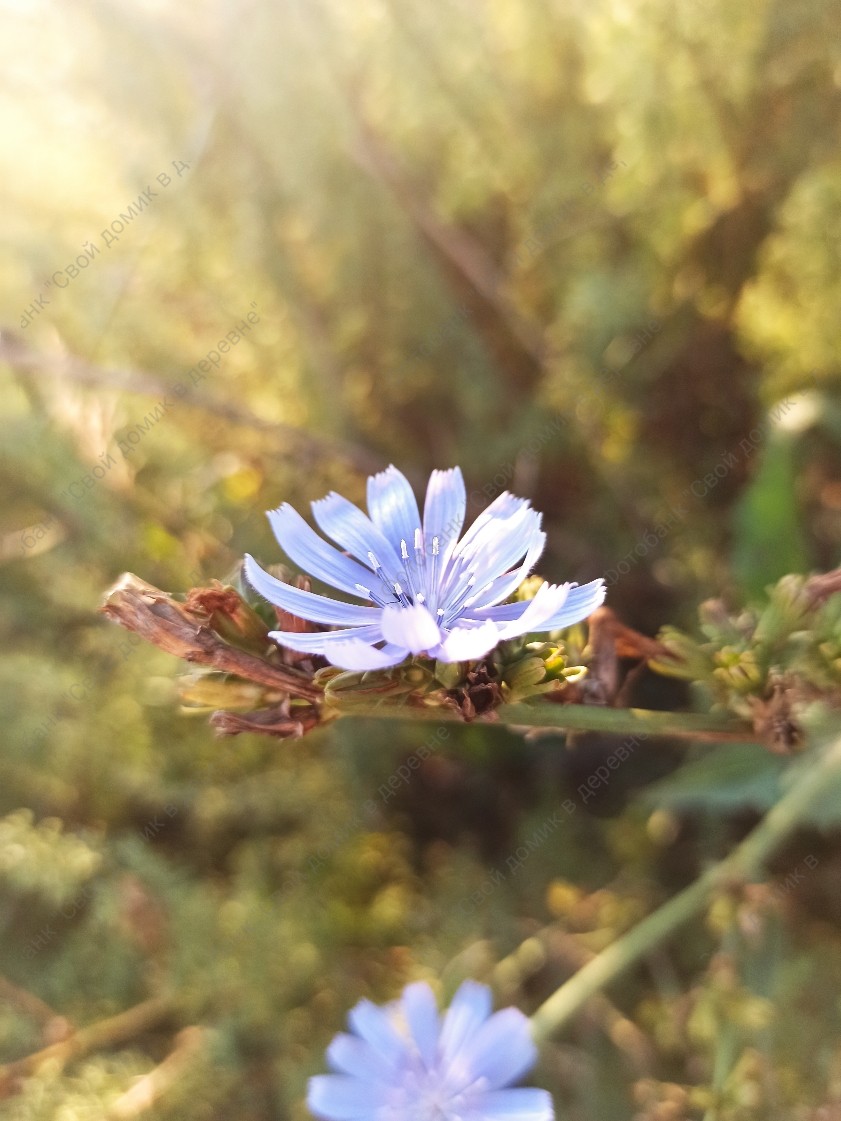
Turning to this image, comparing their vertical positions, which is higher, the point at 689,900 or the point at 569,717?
the point at 689,900

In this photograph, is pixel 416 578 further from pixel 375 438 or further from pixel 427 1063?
pixel 375 438

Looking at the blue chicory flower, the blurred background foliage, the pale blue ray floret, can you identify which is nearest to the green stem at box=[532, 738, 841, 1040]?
the blue chicory flower

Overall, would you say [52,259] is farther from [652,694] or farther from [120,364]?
[652,694]

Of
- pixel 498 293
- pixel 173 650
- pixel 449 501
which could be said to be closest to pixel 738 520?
pixel 498 293

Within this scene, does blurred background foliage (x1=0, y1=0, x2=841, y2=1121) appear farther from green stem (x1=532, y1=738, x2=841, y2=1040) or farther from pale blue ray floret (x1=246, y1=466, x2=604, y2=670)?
pale blue ray floret (x1=246, y1=466, x2=604, y2=670)

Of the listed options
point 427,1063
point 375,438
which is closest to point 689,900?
point 427,1063
